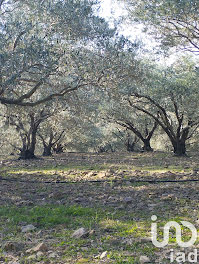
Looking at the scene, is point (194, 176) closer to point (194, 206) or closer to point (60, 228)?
point (194, 206)

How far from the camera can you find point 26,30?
358 inches

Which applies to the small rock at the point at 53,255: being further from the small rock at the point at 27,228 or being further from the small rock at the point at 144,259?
the small rock at the point at 27,228

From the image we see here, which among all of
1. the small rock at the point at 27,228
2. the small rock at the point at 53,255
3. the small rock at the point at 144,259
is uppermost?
the small rock at the point at 144,259

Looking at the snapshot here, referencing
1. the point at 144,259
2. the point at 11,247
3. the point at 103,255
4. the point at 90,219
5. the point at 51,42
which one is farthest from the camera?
the point at 51,42

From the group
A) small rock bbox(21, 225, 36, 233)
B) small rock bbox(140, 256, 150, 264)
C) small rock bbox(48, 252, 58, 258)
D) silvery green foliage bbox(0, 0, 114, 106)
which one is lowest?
small rock bbox(48, 252, 58, 258)

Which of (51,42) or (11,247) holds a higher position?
(51,42)

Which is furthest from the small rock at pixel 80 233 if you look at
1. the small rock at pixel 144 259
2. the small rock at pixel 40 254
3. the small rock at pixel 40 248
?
the small rock at pixel 144 259

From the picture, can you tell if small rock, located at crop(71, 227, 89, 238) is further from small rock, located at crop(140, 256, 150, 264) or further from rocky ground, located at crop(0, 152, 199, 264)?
small rock, located at crop(140, 256, 150, 264)

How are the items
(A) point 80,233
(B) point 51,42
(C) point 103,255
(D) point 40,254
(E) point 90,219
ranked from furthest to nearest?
(B) point 51,42
(E) point 90,219
(A) point 80,233
(D) point 40,254
(C) point 103,255

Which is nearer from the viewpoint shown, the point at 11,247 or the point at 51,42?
the point at 11,247

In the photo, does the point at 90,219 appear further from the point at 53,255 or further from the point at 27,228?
the point at 53,255

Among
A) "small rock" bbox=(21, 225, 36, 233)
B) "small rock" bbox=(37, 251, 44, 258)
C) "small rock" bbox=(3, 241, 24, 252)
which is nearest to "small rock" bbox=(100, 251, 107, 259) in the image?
"small rock" bbox=(37, 251, 44, 258)

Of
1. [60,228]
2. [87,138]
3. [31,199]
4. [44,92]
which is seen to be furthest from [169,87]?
[87,138]

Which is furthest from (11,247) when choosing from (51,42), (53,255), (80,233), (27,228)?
(51,42)
